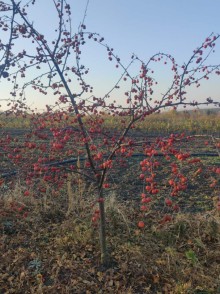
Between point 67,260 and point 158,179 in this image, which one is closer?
point 67,260

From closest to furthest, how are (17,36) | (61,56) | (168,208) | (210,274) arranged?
1. (210,274)
2. (61,56)
3. (17,36)
4. (168,208)

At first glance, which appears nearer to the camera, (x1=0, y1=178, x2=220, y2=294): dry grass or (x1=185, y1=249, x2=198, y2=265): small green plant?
(x1=0, y1=178, x2=220, y2=294): dry grass

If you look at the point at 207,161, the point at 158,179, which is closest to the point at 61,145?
the point at 158,179

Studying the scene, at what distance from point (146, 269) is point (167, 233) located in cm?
72

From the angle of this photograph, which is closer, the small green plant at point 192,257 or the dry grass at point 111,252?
the dry grass at point 111,252

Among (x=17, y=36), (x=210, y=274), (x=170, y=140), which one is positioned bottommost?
(x=210, y=274)

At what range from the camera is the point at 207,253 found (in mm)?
3398

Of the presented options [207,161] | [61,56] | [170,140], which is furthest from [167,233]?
[207,161]

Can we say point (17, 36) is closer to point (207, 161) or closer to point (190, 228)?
point (190, 228)

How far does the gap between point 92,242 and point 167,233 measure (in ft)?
2.78

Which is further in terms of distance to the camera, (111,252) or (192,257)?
(111,252)

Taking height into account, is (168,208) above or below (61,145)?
below

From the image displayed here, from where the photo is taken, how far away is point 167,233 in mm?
3838

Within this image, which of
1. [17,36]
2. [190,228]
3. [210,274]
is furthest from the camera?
[190,228]
